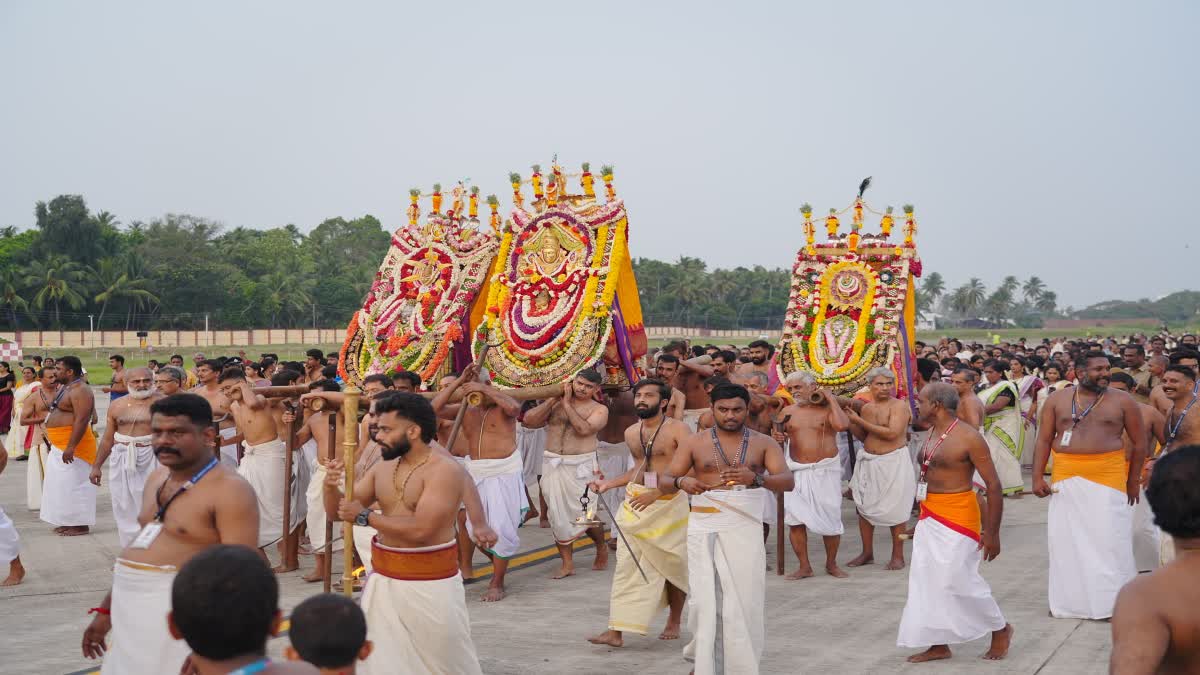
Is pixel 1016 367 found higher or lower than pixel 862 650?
higher

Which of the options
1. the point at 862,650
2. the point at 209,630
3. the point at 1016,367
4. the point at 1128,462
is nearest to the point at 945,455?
the point at 862,650

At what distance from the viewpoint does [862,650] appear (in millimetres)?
7828

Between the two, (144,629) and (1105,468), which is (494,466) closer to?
(1105,468)

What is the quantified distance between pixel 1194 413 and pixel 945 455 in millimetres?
2335

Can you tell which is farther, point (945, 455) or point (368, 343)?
point (368, 343)

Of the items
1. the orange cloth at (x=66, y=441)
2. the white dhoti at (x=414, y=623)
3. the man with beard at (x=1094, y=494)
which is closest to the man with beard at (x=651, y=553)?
the white dhoti at (x=414, y=623)

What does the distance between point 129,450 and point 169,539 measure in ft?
19.8

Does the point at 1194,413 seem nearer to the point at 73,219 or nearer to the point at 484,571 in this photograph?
the point at 484,571

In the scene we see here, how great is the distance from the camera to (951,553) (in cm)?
757

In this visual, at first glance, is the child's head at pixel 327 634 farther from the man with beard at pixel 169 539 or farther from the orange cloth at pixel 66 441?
the orange cloth at pixel 66 441

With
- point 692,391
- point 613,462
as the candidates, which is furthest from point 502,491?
point 692,391

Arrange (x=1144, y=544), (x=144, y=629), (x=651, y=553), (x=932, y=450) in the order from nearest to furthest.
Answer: (x=144, y=629) < (x=932, y=450) < (x=651, y=553) < (x=1144, y=544)

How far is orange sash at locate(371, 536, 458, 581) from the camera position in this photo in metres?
5.76

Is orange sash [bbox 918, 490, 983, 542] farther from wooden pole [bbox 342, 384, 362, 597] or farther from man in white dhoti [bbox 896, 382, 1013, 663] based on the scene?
wooden pole [bbox 342, 384, 362, 597]
